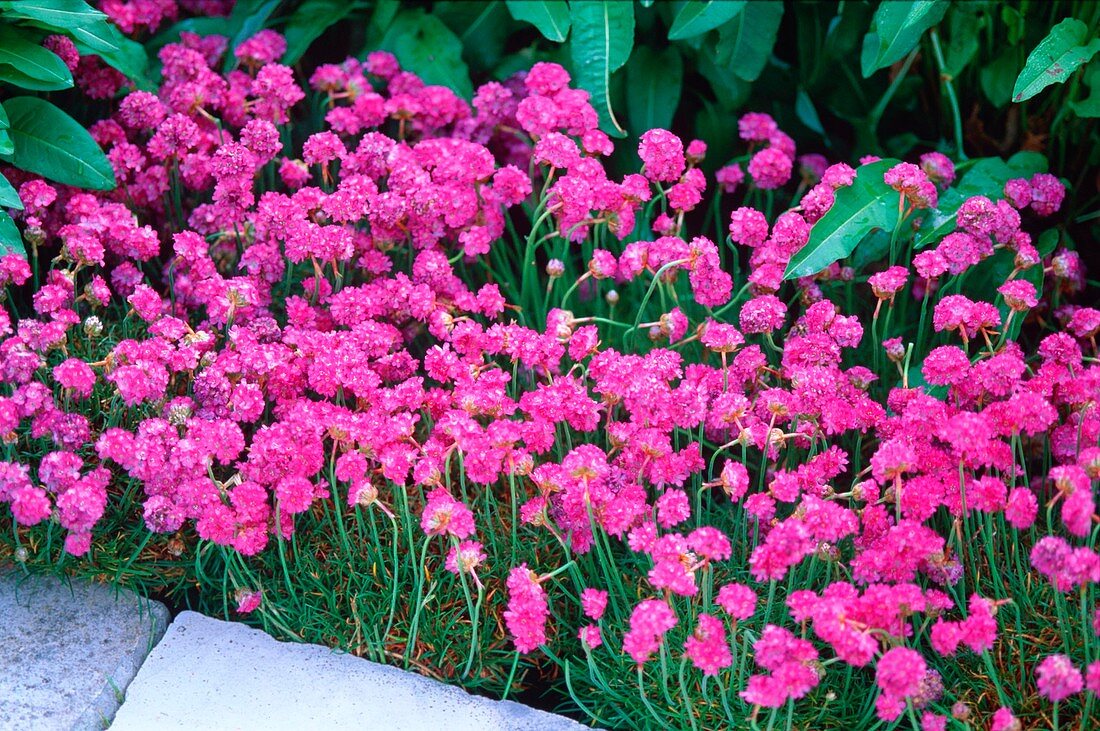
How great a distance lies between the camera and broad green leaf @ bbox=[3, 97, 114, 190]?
7.27 ft

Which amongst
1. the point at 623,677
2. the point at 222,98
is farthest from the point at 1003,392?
the point at 222,98

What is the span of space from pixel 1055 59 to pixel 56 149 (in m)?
1.87

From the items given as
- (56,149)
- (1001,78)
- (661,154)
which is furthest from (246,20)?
(1001,78)

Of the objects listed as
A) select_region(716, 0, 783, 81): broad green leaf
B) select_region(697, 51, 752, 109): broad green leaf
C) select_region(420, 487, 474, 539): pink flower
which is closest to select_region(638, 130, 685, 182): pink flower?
select_region(716, 0, 783, 81): broad green leaf

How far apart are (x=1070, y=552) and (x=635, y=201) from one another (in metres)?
1.00

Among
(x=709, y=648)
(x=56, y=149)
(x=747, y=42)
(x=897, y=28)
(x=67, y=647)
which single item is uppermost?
(x=897, y=28)

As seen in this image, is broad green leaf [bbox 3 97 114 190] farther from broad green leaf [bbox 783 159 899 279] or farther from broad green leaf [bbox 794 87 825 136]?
broad green leaf [bbox 794 87 825 136]

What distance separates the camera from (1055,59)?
6.72 ft

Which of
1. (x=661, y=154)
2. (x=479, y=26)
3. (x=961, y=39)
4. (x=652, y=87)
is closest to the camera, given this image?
(x=661, y=154)

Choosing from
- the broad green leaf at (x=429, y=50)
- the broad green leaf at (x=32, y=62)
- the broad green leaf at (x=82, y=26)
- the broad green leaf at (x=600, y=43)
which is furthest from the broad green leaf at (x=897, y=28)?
the broad green leaf at (x=32, y=62)

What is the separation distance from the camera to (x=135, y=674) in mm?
1781

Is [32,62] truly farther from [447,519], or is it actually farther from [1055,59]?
[1055,59]

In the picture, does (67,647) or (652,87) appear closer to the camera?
(67,647)

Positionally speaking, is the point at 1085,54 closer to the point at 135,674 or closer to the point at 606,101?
the point at 606,101
